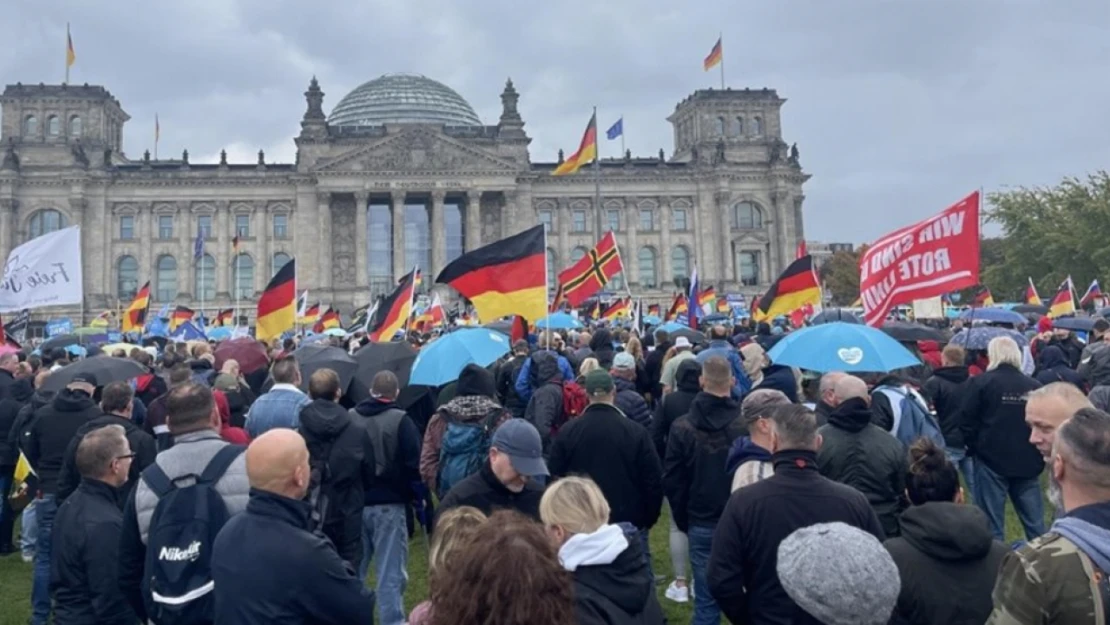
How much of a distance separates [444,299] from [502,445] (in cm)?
6237

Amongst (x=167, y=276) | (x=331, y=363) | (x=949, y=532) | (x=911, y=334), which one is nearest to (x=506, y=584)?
(x=949, y=532)

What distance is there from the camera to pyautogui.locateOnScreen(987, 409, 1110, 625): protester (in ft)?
9.09

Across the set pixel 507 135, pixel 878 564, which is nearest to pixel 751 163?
pixel 507 135

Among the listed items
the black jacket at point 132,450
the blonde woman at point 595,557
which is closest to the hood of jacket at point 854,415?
the blonde woman at point 595,557

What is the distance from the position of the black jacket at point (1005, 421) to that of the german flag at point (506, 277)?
524cm

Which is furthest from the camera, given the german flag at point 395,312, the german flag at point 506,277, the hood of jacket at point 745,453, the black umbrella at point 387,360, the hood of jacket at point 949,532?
the german flag at point 395,312

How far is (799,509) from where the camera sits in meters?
4.19

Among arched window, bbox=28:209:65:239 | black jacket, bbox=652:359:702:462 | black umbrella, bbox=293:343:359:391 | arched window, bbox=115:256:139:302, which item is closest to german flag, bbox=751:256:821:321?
black jacket, bbox=652:359:702:462

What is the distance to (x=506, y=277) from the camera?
11.3 m

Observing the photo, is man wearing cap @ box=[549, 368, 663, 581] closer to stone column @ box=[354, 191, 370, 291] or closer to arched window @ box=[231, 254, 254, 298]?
stone column @ box=[354, 191, 370, 291]

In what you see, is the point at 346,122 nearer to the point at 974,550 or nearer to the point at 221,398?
the point at 221,398

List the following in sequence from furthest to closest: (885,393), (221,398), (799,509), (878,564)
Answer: (221,398) < (885,393) < (799,509) < (878,564)

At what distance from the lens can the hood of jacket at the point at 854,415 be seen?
18.5 ft

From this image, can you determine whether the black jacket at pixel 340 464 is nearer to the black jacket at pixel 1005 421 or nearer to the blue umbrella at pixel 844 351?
the blue umbrella at pixel 844 351
